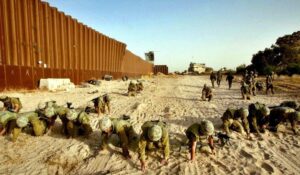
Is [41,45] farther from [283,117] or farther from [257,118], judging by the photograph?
[283,117]

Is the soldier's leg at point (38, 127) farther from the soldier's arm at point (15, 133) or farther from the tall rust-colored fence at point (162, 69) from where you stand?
the tall rust-colored fence at point (162, 69)

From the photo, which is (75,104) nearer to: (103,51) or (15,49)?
(15,49)

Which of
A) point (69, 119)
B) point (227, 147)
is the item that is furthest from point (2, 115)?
point (227, 147)

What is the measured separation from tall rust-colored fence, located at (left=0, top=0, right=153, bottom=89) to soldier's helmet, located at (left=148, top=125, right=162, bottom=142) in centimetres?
1181

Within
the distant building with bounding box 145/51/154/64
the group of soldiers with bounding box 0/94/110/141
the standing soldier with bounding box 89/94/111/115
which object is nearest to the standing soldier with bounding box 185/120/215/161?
the group of soldiers with bounding box 0/94/110/141

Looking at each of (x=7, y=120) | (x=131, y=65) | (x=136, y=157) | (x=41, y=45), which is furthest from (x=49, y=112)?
(x=131, y=65)

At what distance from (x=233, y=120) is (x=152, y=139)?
3.64 metres

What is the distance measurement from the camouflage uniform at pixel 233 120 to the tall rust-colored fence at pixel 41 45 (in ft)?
39.8

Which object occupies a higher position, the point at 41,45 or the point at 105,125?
the point at 41,45

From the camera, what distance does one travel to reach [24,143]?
7574 millimetres

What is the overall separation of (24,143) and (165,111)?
6264 millimetres

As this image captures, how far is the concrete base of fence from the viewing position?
17312 millimetres

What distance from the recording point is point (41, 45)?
58.1 feet

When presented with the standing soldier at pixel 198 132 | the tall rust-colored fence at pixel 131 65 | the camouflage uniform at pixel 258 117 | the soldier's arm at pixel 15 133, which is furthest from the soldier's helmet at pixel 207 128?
the tall rust-colored fence at pixel 131 65
